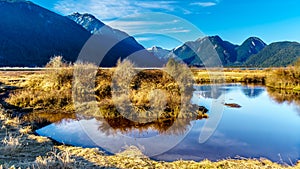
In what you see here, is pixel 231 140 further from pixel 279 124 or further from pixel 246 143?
pixel 279 124

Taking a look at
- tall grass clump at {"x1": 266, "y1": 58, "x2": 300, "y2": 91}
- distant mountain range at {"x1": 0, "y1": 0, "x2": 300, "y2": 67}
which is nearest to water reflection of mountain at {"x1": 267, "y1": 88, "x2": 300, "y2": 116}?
tall grass clump at {"x1": 266, "y1": 58, "x2": 300, "y2": 91}

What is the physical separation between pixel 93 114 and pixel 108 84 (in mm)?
9665

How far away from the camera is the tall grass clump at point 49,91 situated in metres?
22.0

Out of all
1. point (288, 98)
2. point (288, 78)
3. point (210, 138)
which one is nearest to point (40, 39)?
point (288, 78)

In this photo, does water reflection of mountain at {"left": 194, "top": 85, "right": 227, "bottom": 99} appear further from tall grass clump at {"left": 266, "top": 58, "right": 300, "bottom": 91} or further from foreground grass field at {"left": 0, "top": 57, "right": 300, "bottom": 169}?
tall grass clump at {"left": 266, "top": 58, "right": 300, "bottom": 91}

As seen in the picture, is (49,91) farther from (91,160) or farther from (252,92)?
(252,92)

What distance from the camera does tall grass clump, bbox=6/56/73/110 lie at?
21953 millimetres

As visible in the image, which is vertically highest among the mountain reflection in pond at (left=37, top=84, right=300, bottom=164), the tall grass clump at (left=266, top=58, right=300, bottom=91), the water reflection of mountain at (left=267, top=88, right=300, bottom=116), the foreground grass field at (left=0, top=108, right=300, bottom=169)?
the tall grass clump at (left=266, top=58, right=300, bottom=91)

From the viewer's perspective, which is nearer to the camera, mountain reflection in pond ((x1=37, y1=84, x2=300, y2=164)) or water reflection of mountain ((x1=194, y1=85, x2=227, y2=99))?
mountain reflection in pond ((x1=37, y1=84, x2=300, y2=164))

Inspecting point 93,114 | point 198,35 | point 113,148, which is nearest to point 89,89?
point 93,114

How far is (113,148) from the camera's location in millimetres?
11969

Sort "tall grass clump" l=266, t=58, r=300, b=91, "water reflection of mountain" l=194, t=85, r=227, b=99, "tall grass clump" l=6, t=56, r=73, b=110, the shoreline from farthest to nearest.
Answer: "tall grass clump" l=266, t=58, r=300, b=91 → "water reflection of mountain" l=194, t=85, r=227, b=99 → "tall grass clump" l=6, t=56, r=73, b=110 → the shoreline

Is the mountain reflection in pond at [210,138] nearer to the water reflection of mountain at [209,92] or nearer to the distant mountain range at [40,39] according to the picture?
the water reflection of mountain at [209,92]

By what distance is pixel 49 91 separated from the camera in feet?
86.7
